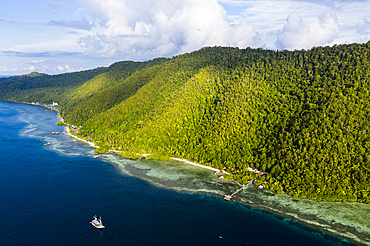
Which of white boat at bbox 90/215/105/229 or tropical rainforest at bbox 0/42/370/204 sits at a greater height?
tropical rainforest at bbox 0/42/370/204

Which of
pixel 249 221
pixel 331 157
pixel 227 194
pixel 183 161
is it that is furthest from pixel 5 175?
pixel 331 157

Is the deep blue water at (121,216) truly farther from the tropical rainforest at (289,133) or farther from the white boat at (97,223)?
the tropical rainforest at (289,133)

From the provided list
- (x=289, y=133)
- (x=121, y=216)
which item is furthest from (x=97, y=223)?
(x=289, y=133)

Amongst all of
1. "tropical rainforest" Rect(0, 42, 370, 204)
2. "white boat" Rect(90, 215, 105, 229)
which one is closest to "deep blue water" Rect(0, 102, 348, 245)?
"white boat" Rect(90, 215, 105, 229)

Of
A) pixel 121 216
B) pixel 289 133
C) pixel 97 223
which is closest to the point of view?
pixel 97 223

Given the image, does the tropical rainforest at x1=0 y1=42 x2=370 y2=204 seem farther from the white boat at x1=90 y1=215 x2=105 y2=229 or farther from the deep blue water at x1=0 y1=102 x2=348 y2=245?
the white boat at x1=90 y1=215 x2=105 y2=229

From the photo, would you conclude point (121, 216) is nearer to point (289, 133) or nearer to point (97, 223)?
point (97, 223)

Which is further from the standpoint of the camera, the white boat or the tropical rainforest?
the tropical rainforest

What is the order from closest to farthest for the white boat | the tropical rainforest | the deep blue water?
the deep blue water → the white boat → the tropical rainforest
